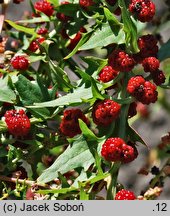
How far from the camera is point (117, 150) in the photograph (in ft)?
3.70

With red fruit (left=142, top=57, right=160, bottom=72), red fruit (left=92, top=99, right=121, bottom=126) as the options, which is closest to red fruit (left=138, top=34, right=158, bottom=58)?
red fruit (left=142, top=57, right=160, bottom=72)

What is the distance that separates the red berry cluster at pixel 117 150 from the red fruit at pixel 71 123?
9 centimetres

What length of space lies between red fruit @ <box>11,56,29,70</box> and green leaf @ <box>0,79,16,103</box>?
0.24 feet

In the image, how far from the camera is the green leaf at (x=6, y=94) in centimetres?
124

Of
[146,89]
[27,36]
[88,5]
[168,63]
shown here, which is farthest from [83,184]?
[168,63]

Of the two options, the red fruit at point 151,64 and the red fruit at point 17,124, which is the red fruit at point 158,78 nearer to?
the red fruit at point 151,64

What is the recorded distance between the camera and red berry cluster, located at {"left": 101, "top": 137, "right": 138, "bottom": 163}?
1124 millimetres

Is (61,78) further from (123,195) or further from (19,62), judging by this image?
(123,195)

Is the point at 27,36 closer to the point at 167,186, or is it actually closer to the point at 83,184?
the point at 83,184

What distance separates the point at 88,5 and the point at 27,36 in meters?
0.33

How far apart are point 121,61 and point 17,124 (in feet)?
0.76

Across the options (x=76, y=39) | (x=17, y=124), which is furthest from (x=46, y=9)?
(x=17, y=124)

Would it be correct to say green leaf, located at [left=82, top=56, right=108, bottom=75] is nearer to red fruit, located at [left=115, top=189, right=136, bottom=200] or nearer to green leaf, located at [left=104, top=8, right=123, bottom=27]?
green leaf, located at [left=104, top=8, right=123, bottom=27]

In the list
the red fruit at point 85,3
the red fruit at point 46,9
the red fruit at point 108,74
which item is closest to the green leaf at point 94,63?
the red fruit at point 108,74
